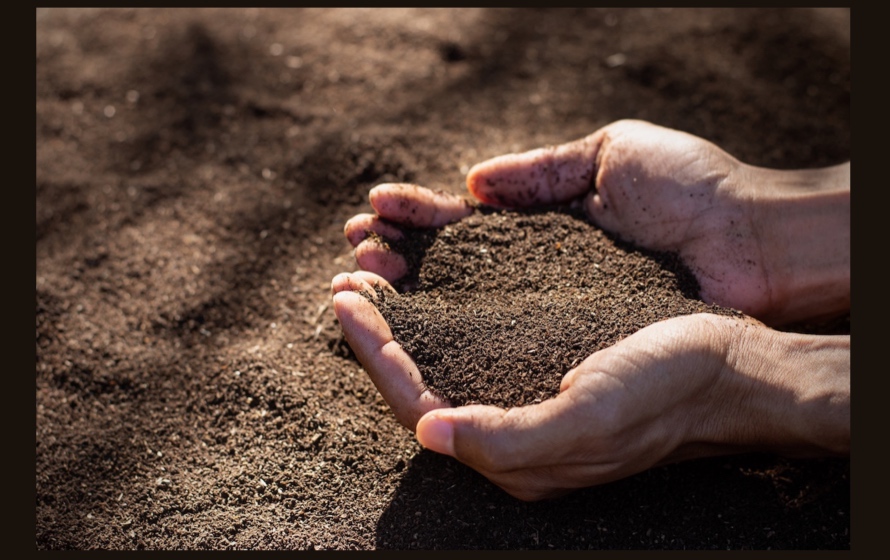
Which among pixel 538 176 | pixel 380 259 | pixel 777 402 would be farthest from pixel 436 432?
pixel 538 176

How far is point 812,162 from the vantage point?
3.57m

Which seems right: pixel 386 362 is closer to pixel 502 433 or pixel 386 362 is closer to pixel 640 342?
pixel 502 433

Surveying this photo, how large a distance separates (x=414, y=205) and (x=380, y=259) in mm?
245

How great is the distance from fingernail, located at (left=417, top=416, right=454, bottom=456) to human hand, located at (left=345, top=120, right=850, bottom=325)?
30.1 inches

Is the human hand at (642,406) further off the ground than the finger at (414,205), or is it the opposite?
the finger at (414,205)

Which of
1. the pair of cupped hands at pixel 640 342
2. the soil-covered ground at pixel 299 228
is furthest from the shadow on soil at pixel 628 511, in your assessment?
the pair of cupped hands at pixel 640 342

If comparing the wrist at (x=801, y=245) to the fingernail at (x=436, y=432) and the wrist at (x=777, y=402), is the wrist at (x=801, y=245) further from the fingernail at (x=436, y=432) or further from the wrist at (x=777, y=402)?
the fingernail at (x=436, y=432)

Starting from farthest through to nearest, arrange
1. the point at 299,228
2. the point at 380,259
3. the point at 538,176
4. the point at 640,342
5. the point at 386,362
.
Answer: the point at 299,228 < the point at 538,176 < the point at 380,259 < the point at 386,362 < the point at 640,342

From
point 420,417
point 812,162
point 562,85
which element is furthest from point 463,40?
point 420,417

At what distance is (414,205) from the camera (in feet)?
8.88

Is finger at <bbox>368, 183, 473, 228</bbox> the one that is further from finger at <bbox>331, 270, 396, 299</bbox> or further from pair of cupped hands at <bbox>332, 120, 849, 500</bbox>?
finger at <bbox>331, 270, 396, 299</bbox>

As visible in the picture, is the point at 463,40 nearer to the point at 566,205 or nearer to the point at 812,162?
the point at 566,205

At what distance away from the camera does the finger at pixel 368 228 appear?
2.70 metres

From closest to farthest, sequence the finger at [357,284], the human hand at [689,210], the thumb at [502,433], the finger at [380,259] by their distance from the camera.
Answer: the thumb at [502,433], the finger at [357,284], the finger at [380,259], the human hand at [689,210]
